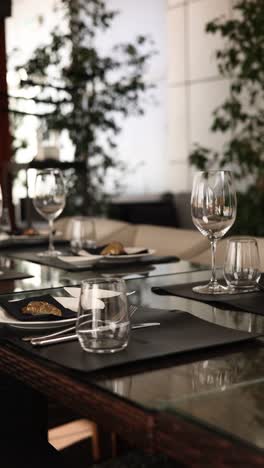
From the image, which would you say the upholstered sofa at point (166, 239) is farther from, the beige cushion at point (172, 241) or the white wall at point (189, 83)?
the white wall at point (189, 83)

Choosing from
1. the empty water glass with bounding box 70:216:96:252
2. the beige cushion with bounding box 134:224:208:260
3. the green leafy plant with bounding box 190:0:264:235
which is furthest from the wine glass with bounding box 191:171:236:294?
the green leafy plant with bounding box 190:0:264:235

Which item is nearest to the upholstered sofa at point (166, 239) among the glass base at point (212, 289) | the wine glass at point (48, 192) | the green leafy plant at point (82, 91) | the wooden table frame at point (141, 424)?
the wine glass at point (48, 192)

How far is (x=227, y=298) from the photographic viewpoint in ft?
4.75

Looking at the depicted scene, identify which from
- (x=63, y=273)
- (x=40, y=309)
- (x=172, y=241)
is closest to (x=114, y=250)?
(x=63, y=273)

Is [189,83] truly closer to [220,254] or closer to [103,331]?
[220,254]

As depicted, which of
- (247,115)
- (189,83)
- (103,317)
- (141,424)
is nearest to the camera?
(141,424)

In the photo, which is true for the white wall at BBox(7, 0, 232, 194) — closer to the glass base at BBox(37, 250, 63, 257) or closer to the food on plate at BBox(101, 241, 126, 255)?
the glass base at BBox(37, 250, 63, 257)

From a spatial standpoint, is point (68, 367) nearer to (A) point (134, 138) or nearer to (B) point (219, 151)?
(B) point (219, 151)

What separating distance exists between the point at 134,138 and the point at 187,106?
879 millimetres

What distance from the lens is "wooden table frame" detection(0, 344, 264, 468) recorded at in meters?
0.70

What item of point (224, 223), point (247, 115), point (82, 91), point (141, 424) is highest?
point (82, 91)

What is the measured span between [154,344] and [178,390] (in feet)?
0.64

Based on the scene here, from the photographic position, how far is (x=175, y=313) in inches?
49.8

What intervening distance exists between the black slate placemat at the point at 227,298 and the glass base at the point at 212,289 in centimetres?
1
